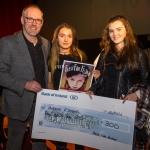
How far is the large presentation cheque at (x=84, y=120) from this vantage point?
176cm

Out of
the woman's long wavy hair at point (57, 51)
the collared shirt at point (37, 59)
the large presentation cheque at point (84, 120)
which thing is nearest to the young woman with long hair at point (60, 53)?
the woman's long wavy hair at point (57, 51)

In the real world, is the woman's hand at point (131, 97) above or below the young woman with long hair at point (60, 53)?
below

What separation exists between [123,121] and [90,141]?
372mm

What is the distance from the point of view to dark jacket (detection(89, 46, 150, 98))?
68.6 inches

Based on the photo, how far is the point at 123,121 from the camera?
1765 millimetres

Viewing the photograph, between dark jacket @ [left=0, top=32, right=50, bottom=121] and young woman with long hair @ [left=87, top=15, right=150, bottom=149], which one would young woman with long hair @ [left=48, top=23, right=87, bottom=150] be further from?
young woman with long hair @ [left=87, top=15, right=150, bottom=149]

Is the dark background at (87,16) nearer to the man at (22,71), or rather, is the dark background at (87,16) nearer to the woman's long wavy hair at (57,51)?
the woman's long wavy hair at (57,51)

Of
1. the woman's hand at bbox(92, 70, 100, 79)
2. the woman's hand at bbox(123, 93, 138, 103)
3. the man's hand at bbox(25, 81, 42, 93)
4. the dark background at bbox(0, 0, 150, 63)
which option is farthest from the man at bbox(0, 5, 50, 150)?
the dark background at bbox(0, 0, 150, 63)

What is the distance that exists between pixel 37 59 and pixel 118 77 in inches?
30.0

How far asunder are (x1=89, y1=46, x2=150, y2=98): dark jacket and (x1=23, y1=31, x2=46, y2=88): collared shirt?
0.56 m

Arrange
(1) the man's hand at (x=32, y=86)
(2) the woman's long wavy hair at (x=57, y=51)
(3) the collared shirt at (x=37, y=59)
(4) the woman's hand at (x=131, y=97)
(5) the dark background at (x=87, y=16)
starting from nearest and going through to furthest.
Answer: (4) the woman's hand at (x=131, y=97) < (1) the man's hand at (x=32, y=86) < (3) the collared shirt at (x=37, y=59) < (2) the woman's long wavy hair at (x=57, y=51) < (5) the dark background at (x=87, y=16)

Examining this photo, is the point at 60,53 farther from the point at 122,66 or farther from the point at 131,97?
the point at 131,97

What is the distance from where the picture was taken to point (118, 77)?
1791 mm

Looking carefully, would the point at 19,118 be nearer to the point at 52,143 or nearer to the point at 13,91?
the point at 13,91
